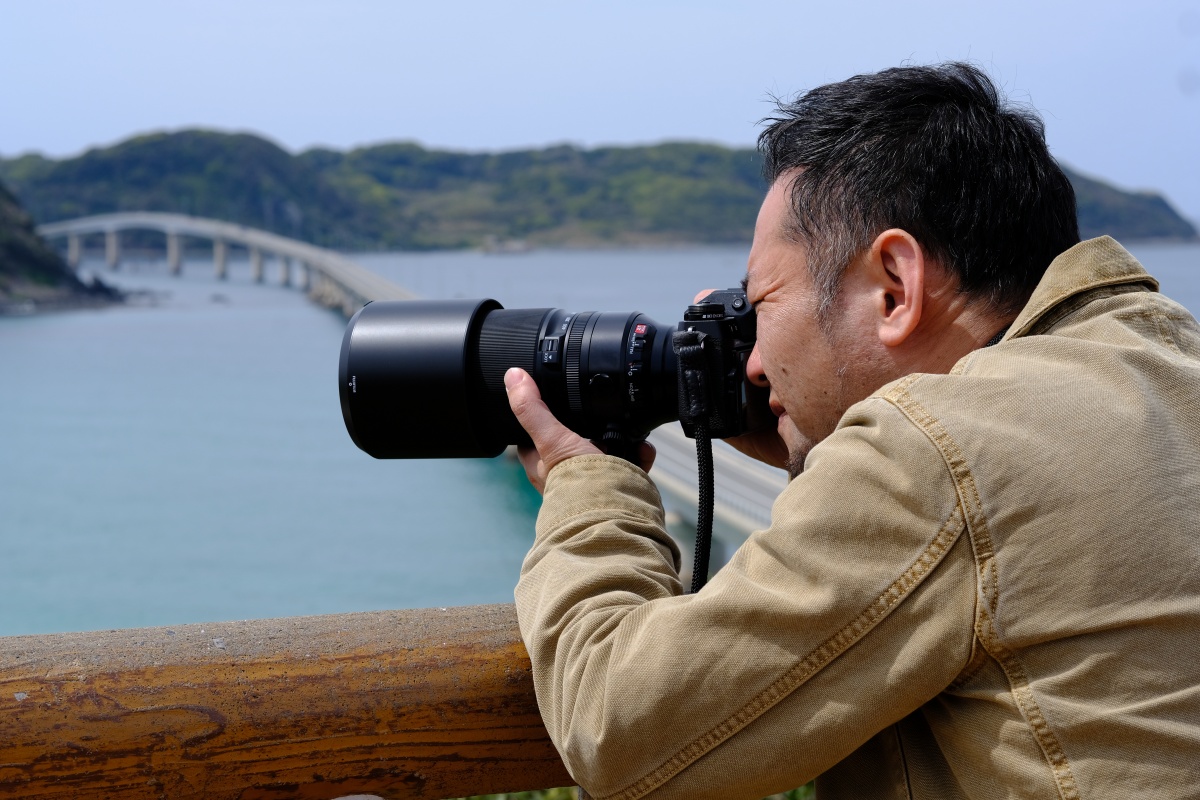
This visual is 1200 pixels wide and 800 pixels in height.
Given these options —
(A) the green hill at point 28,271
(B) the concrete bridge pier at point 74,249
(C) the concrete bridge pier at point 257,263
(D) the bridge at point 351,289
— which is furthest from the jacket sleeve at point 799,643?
(B) the concrete bridge pier at point 74,249

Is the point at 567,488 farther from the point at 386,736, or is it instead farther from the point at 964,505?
the point at 964,505

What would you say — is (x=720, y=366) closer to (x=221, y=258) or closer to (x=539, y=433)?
(x=539, y=433)

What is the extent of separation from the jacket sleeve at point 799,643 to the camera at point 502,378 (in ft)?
1.27

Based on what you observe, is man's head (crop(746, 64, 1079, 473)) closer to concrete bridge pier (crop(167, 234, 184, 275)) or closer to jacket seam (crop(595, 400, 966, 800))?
jacket seam (crop(595, 400, 966, 800))

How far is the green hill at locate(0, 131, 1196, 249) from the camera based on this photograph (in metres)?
53.6

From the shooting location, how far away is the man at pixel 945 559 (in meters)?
0.67

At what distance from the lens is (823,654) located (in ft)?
2.30

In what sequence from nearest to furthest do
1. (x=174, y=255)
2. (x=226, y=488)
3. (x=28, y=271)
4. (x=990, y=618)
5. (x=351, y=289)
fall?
1. (x=990, y=618)
2. (x=226, y=488)
3. (x=351, y=289)
4. (x=28, y=271)
5. (x=174, y=255)

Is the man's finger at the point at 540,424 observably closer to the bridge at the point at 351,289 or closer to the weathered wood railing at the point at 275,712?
the weathered wood railing at the point at 275,712

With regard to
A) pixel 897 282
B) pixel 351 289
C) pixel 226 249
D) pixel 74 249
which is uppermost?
pixel 897 282

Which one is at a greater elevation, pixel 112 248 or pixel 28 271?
pixel 28 271

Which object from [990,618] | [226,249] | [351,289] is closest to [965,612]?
[990,618]

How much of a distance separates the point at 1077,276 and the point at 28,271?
4790 cm

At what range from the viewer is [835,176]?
874 millimetres
